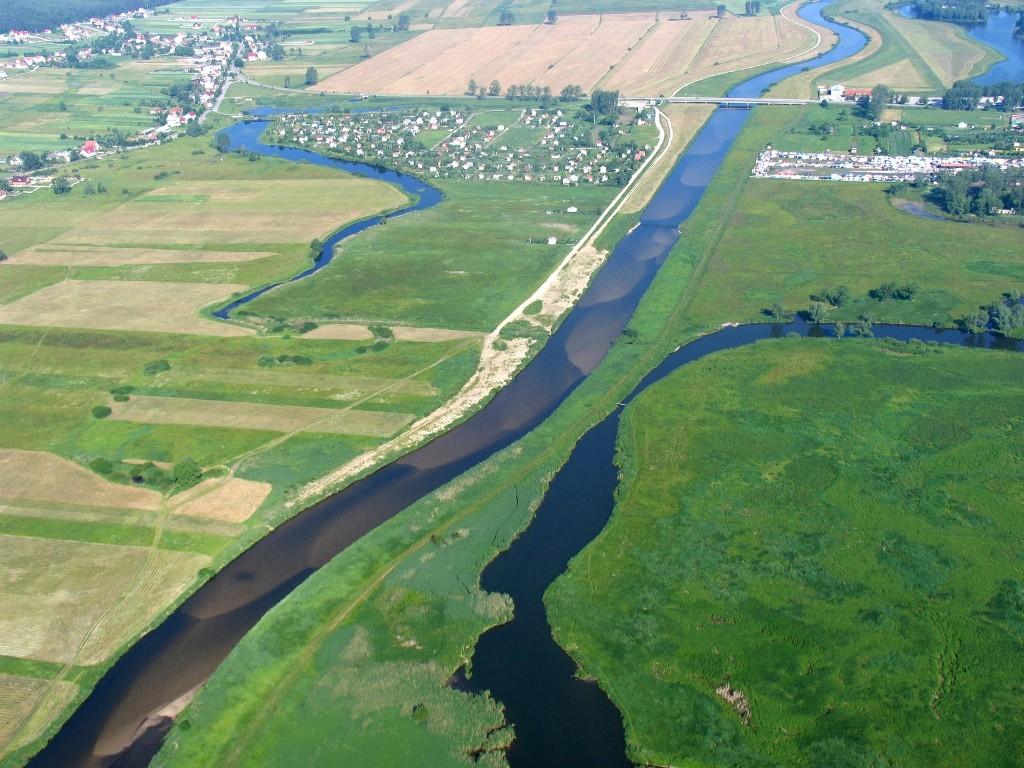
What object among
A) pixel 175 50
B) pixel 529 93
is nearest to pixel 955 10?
pixel 529 93

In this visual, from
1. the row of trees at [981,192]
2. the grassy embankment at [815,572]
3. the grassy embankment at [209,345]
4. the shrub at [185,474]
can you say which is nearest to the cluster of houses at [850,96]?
the row of trees at [981,192]

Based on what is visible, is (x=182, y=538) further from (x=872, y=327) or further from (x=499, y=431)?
(x=872, y=327)

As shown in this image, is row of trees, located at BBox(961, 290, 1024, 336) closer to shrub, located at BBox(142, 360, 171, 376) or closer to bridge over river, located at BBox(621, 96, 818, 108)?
shrub, located at BBox(142, 360, 171, 376)

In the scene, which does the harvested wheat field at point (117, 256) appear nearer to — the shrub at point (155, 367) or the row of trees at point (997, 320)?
the shrub at point (155, 367)

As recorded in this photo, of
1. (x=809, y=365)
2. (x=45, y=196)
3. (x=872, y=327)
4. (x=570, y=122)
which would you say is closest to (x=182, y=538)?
(x=809, y=365)

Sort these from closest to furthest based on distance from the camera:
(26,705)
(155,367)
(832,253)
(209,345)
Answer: (26,705), (155,367), (209,345), (832,253)

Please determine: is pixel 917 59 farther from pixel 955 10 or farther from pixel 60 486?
pixel 60 486
